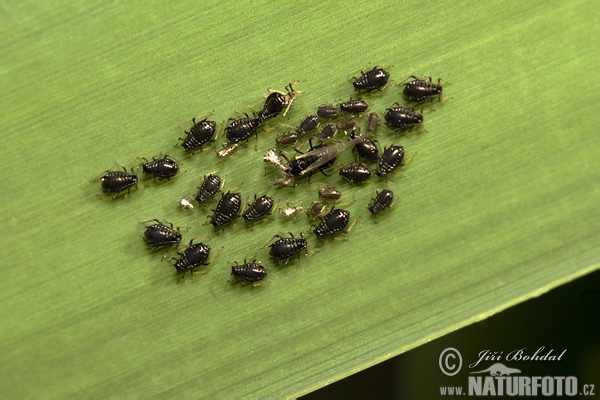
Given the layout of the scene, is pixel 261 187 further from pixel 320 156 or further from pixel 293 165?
pixel 320 156

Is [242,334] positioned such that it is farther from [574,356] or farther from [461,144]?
[574,356]

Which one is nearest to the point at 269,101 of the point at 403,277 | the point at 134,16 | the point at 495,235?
the point at 134,16

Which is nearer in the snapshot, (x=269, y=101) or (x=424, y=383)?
(x=269, y=101)

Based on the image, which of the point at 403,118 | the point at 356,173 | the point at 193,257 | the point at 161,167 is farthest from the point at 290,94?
the point at 193,257

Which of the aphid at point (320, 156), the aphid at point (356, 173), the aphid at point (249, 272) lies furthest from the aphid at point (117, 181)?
the aphid at point (356, 173)

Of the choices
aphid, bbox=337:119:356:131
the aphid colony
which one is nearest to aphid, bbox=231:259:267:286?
the aphid colony

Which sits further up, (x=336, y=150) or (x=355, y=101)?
(x=355, y=101)

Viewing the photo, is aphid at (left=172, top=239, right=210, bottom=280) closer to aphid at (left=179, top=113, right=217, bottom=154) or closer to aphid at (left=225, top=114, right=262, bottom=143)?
aphid at (left=179, top=113, right=217, bottom=154)
